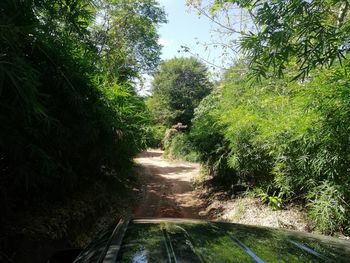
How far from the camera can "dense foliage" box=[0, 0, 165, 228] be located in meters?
2.60

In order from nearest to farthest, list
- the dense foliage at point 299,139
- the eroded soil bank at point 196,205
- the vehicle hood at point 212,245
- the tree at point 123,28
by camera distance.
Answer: the vehicle hood at point 212,245
the dense foliage at point 299,139
the eroded soil bank at point 196,205
the tree at point 123,28

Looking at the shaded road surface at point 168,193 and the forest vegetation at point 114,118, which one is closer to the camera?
the forest vegetation at point 114,118

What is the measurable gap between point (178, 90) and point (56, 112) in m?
21.9

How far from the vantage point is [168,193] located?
11070 millimetres

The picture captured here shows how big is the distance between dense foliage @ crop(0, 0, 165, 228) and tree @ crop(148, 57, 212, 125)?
16786 mm

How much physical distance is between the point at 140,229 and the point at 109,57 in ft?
31.1

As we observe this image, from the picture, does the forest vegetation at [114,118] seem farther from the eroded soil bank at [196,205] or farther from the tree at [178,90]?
the tree at [178,90]

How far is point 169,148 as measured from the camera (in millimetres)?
20375

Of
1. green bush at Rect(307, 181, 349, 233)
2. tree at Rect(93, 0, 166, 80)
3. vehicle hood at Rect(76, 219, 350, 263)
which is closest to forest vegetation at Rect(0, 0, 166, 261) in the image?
vehicle hood at Rect(76, 219, 350, 263)

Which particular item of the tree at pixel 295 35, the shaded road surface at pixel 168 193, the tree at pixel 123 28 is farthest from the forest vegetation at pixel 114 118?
the tree at pixel 123 28

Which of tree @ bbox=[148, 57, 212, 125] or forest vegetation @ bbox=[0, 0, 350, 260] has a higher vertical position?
tree @ bbox=[148, 57, 212, 125]

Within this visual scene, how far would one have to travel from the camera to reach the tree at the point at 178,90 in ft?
78.5

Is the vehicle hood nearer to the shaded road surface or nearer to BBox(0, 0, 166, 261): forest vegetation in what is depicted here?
BBox(0, 0, 166, 261): forest vegetation

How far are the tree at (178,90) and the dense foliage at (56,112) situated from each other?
55.1ft
